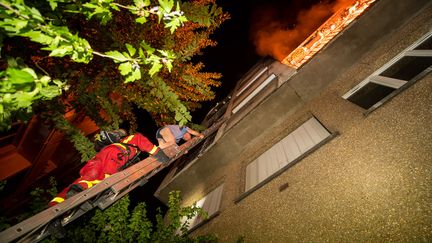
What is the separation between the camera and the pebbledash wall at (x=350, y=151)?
3.24 meters

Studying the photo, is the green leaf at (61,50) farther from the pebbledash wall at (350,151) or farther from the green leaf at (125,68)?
the pebbledash wall at (350,151)

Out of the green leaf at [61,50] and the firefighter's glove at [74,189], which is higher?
the green leaf at [61,50]

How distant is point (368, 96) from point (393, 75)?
0.60 m

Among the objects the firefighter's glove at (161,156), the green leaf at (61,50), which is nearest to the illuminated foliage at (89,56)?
the green leaf at (61,50)

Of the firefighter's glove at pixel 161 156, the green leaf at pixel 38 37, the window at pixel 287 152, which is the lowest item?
the window at pixel 287 152

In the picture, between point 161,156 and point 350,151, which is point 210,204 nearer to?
point 161,156

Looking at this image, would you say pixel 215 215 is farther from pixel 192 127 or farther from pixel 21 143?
pixel 21 143

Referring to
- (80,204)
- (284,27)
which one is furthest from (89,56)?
(284,27)

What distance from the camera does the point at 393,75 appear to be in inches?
188

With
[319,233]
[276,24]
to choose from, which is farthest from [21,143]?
[276,24]

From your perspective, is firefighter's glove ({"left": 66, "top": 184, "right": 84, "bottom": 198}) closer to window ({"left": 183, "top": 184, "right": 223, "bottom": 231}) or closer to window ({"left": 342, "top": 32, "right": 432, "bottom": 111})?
window ({"left": 183, "top": 184, "right": 223, "bottom": 231})

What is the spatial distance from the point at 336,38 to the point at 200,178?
600 cm

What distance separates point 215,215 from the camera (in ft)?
20.6

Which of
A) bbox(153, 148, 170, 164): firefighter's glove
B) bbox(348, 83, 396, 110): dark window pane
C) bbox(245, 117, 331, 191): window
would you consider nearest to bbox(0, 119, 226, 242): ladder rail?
bbox(153, 148, 170, 164): firefighter's glove
